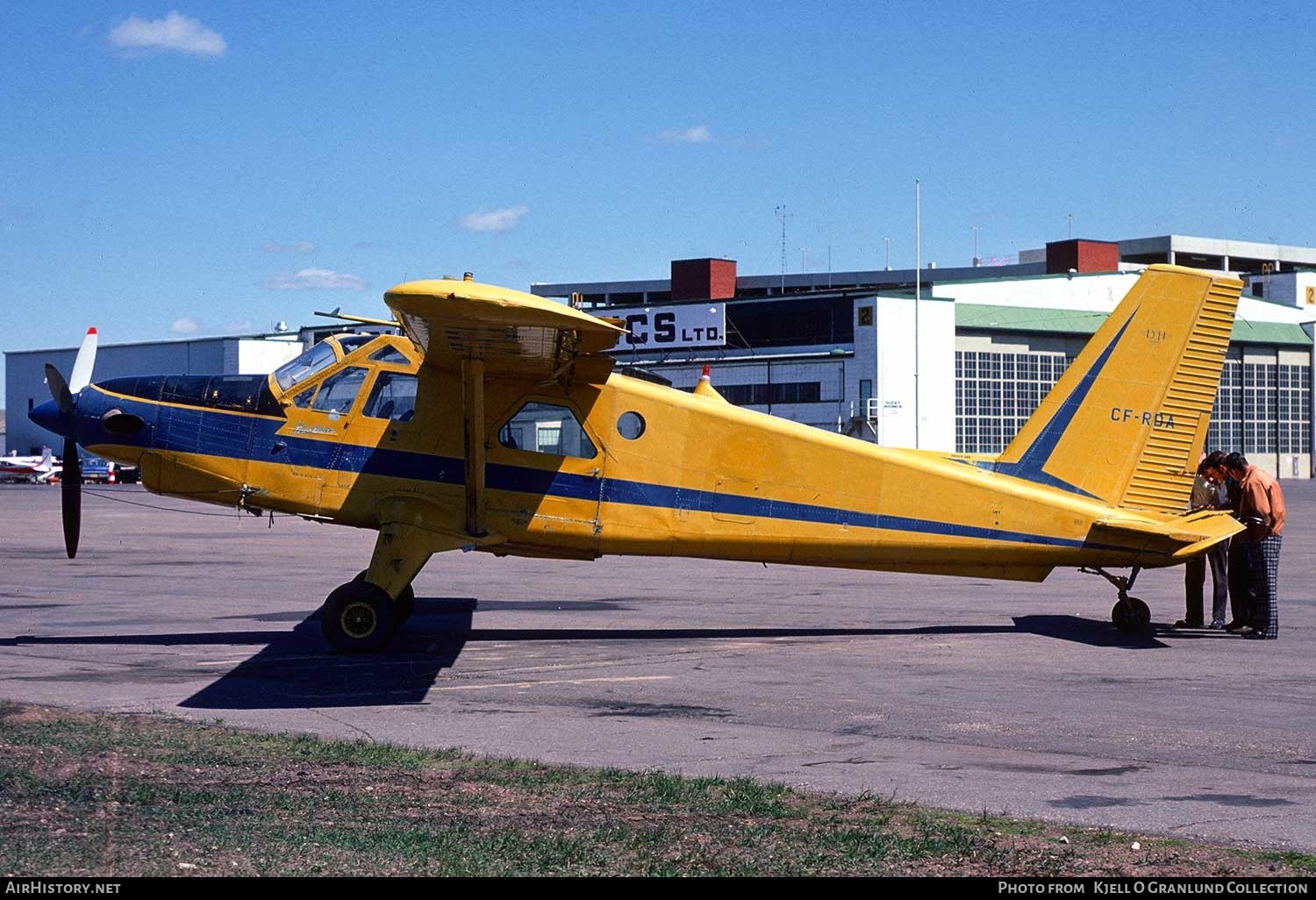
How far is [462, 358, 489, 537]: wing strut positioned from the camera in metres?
12.7

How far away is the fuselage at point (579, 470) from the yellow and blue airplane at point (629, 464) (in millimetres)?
19

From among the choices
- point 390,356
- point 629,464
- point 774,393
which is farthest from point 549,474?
point 774,393

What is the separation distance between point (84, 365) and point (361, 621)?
459cm

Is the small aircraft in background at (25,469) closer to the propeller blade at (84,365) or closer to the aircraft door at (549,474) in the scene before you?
→ the propeller blade at (84,365)

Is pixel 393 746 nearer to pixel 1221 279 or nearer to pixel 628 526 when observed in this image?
pixel 628 526

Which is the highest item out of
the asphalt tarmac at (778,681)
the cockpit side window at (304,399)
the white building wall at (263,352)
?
the white building wall at (263,352)

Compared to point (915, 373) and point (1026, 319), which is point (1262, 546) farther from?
point (1026, 319)

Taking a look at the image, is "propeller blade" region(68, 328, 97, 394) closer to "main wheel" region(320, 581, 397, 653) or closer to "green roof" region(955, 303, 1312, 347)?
"main wheel" region(320, 581, 397, 653)

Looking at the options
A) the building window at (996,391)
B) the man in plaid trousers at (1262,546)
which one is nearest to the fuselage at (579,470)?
the man in plaid trousers at (1262,546)

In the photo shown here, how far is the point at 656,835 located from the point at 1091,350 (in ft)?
32.0

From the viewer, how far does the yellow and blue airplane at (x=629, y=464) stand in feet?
43.9

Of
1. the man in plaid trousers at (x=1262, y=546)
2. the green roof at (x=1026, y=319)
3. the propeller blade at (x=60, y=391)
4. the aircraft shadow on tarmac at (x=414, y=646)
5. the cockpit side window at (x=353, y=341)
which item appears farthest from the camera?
the green roof at (x=1026, y=319)

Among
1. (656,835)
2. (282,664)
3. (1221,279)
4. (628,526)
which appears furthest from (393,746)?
(1221,279)

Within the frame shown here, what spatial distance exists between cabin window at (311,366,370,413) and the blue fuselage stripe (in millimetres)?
366
